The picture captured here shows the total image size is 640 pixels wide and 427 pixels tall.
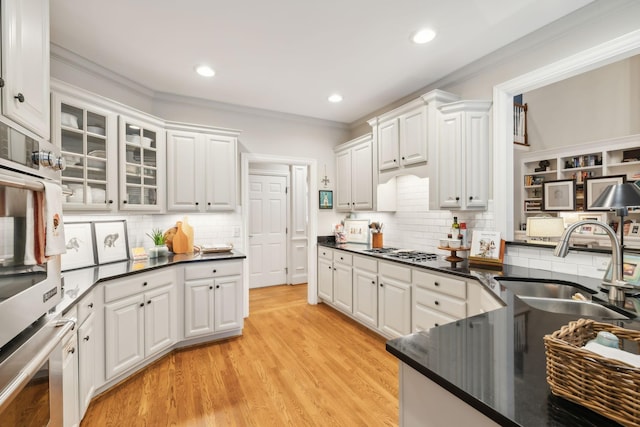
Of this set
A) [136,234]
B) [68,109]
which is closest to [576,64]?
[68,109]

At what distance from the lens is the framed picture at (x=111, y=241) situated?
105 inches

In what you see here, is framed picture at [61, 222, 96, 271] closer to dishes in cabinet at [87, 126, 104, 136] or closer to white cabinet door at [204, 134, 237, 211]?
dishes in cabinet at [87, 126, 104, 136]

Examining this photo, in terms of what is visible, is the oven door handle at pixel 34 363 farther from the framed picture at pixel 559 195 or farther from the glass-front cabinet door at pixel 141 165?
the framed picture at pixel 559 195

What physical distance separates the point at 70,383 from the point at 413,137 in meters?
3.28

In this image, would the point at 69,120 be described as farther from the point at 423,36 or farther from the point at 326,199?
the point at 326,199

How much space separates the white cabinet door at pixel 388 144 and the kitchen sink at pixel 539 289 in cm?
168

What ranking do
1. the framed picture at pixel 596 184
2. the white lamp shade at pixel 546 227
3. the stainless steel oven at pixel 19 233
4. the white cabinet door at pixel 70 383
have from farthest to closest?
the framed picture at pixel 596 184, the white lamp shade at pixel 546 227, the white cabinet door at pixel 70 383, the stainless steel oven at pixel 19 233

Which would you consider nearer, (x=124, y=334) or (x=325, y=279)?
(x=124, y=334)

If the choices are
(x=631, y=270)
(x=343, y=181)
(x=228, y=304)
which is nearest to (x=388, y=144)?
(x=343, y=181)

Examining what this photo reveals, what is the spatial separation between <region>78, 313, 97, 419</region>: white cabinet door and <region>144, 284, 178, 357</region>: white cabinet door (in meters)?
0.47

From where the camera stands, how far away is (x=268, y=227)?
213 inches

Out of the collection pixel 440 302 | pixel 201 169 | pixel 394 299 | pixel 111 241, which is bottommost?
pixel 394 299

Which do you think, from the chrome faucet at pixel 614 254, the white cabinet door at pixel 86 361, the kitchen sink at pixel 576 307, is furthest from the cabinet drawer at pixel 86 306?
the chrome faucet at pixel 614 254

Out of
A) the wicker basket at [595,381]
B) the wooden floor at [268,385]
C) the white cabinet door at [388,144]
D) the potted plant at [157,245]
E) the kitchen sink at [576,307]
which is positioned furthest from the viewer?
the white cabinet door at [388,144]
